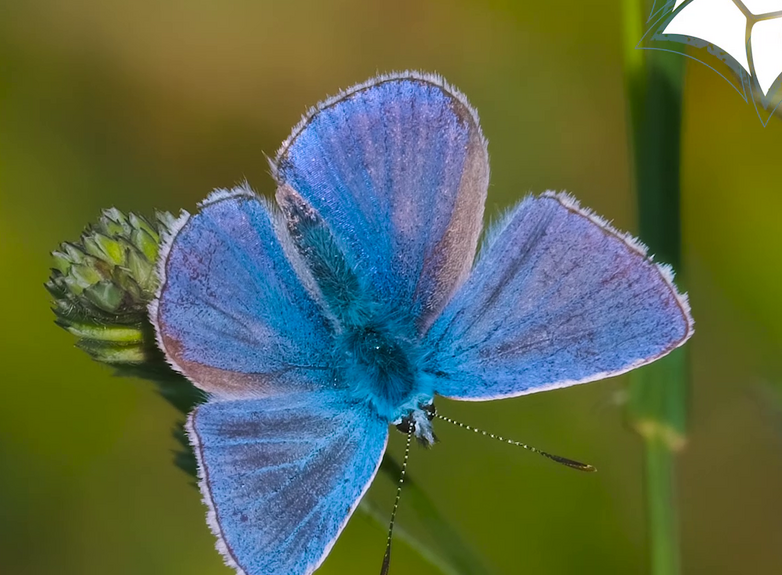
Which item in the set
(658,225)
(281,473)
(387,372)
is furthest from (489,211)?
(281,473)

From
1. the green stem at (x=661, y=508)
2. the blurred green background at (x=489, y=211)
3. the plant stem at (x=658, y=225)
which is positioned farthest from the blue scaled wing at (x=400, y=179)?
the blurred green background at (x=489, y=211)

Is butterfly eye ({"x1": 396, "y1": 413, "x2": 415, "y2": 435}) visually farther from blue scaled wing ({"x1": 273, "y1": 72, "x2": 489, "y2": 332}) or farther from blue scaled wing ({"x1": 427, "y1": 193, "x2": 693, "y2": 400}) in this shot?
blue scaled wing ({"x1": 273, "y1": 72, "x2": 489, "y2": 332})

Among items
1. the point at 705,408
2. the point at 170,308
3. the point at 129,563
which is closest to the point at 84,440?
the point at 129,563

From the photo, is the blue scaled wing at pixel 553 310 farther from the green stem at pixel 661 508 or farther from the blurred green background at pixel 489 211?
the blurred green background at pixel 489 211

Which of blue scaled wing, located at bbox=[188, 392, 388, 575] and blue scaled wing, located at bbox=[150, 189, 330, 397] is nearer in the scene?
blue scaled wing, located at bbox=[188, 392, 388, 575]

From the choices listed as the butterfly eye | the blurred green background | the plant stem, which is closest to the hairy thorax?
the butterfly eye
